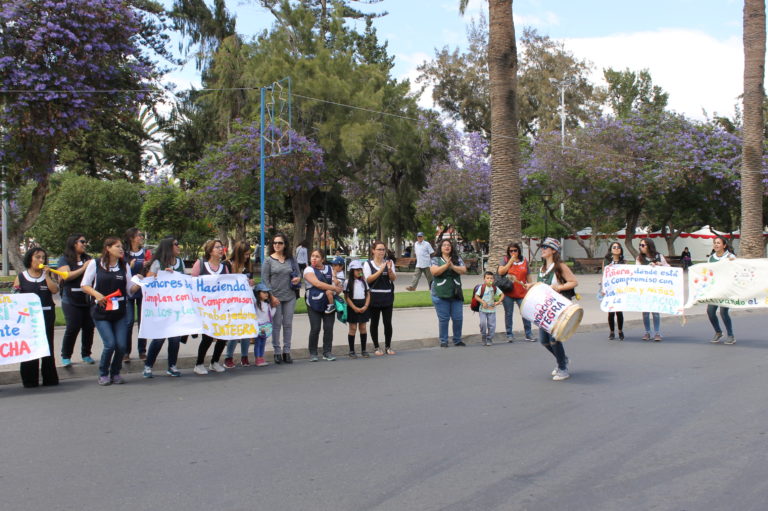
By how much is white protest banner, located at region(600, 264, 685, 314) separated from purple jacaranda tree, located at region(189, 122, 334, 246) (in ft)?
56.2

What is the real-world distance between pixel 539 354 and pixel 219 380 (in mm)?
4754

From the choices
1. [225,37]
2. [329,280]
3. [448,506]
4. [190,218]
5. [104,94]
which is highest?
[225,37]

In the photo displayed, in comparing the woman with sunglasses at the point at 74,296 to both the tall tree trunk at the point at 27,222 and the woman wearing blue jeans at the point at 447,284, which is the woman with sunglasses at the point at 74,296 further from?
the tall tree trunk at the point at 27,222

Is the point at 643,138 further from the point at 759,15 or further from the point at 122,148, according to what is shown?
the point at 122,148

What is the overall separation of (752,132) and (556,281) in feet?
51.4

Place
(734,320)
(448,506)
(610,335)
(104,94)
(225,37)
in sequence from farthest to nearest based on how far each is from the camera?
(225,37)
(104,94)
(734,320)
(610,335)
(448,506)

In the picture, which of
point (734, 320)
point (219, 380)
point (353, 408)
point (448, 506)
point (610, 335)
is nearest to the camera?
point (448, 506)

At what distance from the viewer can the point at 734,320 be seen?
1550 centimetres

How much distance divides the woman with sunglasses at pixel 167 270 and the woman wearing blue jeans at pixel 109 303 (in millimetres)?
442

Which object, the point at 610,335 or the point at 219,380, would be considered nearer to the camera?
the point at 219,380

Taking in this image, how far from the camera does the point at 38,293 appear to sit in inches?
337

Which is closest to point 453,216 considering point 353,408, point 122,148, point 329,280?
point 122,148

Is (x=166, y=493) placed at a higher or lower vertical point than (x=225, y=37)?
lower

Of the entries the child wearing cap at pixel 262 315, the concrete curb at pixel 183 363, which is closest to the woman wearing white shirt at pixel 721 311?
the concrete curb at pixel 183 363
